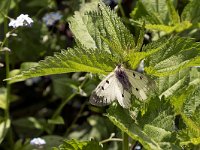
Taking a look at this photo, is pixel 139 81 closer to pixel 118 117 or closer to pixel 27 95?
pixel 118 117

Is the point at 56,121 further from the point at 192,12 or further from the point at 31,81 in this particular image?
the point at 192,12

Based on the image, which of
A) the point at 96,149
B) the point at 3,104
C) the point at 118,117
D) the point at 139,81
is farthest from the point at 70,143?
the point at 3,104

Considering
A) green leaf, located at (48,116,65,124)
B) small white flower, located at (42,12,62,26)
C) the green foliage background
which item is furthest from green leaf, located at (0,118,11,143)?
small white flower, located at (42,12,62,26)

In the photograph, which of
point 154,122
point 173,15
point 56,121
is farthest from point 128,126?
point 56,121

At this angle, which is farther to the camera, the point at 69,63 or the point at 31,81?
the point at 31,81

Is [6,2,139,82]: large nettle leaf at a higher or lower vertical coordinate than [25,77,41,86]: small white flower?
higher

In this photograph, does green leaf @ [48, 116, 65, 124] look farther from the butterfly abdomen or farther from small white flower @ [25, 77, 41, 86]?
the butterfly abdomen

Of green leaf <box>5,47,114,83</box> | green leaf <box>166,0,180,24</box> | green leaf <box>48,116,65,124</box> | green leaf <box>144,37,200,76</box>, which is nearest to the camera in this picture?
green leaf <box>5,47,114,83</box>
